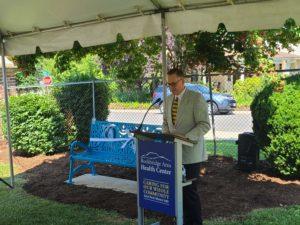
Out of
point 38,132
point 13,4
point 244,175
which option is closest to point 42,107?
point 38,132

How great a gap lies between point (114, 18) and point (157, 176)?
2.73 meters

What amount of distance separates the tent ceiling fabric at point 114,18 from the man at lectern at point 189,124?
3.42 feet

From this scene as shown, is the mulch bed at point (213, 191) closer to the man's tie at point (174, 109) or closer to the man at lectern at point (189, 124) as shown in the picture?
the man at lectern at point (189, 124)

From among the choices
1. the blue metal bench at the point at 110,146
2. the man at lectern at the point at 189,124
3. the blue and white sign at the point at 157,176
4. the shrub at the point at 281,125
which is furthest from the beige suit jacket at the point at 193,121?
the shrub at the point at 281,125

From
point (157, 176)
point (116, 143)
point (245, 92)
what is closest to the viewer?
point (157, 176)

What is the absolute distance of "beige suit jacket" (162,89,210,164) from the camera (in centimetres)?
452

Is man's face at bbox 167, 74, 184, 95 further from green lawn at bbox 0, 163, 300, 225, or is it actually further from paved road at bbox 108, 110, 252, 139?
paved road at bbox 108, 110, 252, 139

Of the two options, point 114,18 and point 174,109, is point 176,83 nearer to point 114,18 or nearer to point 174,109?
point 174,109

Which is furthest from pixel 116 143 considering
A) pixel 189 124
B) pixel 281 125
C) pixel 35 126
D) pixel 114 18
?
pixel 35 126

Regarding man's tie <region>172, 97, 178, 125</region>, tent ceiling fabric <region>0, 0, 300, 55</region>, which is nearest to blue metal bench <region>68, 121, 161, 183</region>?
tent ceiling fabric <region>0, 0, 300, 55</region>

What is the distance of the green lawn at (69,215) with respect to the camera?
5.18 metres

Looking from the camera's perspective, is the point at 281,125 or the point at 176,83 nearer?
the point at 176,83

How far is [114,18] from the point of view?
20.3 ft

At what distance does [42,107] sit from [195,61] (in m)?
4.28
